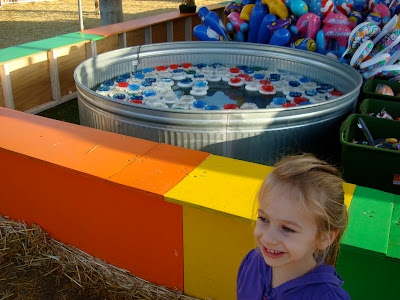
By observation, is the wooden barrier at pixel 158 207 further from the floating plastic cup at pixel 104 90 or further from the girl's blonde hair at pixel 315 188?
the floating plastic cup at pixel 104 90

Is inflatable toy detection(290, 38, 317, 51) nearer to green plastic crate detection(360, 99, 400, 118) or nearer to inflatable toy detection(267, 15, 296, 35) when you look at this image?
inflatable toy detection(267, 15, 296, 35)

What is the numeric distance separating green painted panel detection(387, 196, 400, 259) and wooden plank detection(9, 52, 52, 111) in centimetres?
465

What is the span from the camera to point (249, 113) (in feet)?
11.0

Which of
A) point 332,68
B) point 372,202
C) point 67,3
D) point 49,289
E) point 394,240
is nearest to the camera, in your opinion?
point 394,240

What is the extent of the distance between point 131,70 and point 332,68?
2503 millimetres

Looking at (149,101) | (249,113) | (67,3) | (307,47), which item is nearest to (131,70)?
(149,101)

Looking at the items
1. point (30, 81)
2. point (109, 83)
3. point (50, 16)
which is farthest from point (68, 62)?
point (50, 16)

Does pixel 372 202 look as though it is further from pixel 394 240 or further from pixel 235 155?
pixel 235 155

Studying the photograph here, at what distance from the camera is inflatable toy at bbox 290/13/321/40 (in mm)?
5723

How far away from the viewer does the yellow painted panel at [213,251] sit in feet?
7.57

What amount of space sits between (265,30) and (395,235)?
449 cm

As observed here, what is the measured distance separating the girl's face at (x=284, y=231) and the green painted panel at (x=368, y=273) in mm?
765

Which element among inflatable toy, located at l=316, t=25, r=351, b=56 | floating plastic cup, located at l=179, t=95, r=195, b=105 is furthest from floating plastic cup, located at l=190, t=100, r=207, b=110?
inflatable toy, located at l=316, t=25, r=351, b=56

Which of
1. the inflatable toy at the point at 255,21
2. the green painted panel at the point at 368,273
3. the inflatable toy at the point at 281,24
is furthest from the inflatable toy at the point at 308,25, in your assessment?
the green painted panel at the point at 368,273
